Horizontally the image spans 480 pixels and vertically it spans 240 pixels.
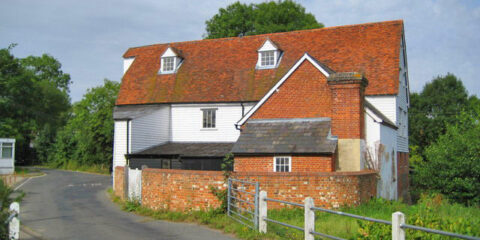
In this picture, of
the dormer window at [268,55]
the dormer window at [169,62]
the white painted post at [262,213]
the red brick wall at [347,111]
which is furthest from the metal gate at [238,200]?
the dormer window at [169,62]

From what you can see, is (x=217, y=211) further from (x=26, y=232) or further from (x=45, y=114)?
(x=45, y=114)

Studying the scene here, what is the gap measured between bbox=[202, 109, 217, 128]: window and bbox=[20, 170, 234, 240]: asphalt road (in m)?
7.91

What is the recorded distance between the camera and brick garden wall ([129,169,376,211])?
1416 centimetres

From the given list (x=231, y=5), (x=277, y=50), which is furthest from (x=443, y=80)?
(x=277, y=50)

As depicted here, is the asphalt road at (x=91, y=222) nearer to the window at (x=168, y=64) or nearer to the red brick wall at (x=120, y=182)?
the red brick wall at (x=120, y=182)

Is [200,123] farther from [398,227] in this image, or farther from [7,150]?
[398,227]

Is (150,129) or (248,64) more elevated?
(248,64)

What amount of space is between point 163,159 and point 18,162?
35.8m

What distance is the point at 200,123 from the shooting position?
91.6 ft

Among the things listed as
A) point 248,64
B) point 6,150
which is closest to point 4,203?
point 248,64

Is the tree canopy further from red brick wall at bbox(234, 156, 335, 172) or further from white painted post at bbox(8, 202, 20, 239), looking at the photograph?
white painted post at bbox(8, 202, 20, 239)

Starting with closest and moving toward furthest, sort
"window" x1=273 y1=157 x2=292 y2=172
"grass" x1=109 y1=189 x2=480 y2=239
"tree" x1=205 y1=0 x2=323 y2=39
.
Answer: "grass" x1=109 y1=189 x2=480 y2=239 < "window" x1=273 y1=157 x2=292 y2=172 < "tree" x1=205 y1=0 x2=323 y2=39

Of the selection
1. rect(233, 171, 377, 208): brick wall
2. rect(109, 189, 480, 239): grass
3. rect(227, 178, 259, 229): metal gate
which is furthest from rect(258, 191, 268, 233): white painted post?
rect(233, 171, 377, 208): brick wall

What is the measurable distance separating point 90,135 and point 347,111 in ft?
106
